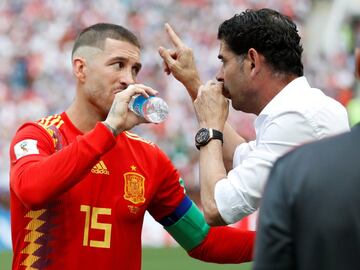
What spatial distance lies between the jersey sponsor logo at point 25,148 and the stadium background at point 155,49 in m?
9.97

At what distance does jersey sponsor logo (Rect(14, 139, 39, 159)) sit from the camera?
4.10 meters

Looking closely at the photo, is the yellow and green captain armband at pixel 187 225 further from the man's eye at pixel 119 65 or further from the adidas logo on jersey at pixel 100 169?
the man's eye at pixel 119 65

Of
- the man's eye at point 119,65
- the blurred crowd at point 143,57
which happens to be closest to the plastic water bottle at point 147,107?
the man's eye at point 119,65

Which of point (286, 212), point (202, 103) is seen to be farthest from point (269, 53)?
point (286, 212)

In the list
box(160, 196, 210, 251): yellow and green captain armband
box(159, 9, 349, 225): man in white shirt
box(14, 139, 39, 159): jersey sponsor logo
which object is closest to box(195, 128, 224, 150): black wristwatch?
box(159, 9, 349, 225): man in white shirt

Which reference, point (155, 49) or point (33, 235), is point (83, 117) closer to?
point (33, 235)

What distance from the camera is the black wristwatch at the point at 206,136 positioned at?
412 cm

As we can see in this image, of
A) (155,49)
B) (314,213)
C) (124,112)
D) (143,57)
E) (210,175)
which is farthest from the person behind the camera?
(155,49)

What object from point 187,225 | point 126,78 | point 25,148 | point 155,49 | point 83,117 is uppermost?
point 155,49

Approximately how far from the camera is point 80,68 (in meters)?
4.66

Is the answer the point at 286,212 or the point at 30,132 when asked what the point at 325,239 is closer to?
the point at 286,212

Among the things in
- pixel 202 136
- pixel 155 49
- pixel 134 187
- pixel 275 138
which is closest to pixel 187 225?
pixel 134 187

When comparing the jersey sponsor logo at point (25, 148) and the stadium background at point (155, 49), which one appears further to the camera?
the stadium background at point (155, 49)

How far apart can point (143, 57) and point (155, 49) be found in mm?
351
